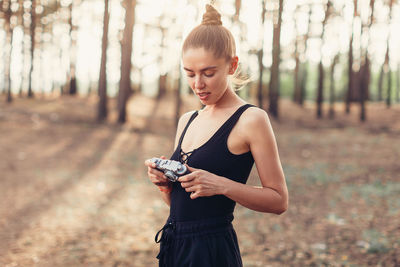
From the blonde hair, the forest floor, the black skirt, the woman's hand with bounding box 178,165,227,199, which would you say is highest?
the blonde hair

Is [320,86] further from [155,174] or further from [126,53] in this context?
[155,174]

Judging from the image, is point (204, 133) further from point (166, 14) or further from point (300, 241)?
point (166, 14)

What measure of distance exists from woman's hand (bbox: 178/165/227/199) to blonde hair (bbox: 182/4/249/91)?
2.09 feet

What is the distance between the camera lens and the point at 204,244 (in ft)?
6.83

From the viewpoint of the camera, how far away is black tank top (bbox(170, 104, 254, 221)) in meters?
2.03

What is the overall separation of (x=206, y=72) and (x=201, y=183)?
598mm

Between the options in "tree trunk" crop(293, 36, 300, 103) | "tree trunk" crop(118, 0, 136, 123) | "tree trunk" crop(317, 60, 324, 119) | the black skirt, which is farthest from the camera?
"tree trunk" crop(293, 36, 300, 103)

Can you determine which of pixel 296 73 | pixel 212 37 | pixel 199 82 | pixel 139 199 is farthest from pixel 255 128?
pixel 296 73

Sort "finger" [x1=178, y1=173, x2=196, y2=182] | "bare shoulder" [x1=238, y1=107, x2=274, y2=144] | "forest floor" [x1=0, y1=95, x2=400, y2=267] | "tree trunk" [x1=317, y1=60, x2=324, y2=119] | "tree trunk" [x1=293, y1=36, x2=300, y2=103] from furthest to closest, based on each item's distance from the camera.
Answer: "tree trunk" [x1=293, y1=36, x2=300, y2=103], "tree trunk" [x1=317, y1=60, x2=324, y2=119], "forest floor" [x1=0, y1=95, x2=400, y2=267], "bare shoulder" [x1=238, y1=107, x2=274, y2=144], "finger" [x1=178, y1=173, x2=196, y2=182]

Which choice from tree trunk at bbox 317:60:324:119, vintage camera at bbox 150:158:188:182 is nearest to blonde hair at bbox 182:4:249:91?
vintage camera at bbox 150:158:188:182

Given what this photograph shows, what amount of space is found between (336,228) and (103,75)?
15.7 meters

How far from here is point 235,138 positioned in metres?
2.00

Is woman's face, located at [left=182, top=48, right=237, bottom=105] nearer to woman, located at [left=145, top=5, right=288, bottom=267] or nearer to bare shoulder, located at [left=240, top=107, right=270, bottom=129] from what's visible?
woman, located at [left=145, top=5, right=288, bottom=267]

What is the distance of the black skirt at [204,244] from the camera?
207 centimetres
